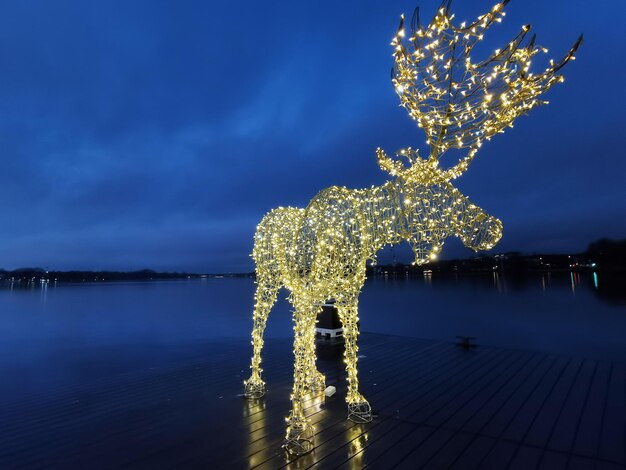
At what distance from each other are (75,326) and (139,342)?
18.2ft

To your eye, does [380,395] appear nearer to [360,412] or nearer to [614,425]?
[360,412]

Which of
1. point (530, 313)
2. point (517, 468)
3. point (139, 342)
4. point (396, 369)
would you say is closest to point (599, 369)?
point (396, 369)

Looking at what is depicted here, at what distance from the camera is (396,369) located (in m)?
5.37

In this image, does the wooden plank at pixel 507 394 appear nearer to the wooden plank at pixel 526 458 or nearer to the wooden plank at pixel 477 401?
the wooden plank at pixel 477 401

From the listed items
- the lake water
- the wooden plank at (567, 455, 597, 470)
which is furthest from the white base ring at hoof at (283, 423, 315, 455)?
the lake water

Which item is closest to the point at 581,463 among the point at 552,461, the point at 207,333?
the point at 552,461

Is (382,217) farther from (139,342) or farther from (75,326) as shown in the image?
(75,326)

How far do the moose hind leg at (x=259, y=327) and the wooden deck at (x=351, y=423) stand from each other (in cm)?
17

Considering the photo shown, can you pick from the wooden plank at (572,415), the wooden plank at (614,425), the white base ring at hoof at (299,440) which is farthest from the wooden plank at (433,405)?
the wooden plank at (614,425)

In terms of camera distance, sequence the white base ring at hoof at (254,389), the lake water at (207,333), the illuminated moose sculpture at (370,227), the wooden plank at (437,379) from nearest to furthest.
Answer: the illuminated moose sculpture at (370,227), the wooden plank at (437,379), the white base ring at hoof at (254,389), the lake water at (207,333)

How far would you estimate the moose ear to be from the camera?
3303 mm

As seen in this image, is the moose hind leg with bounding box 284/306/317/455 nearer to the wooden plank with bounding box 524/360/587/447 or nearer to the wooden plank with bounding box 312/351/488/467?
the wooden plank with bounding box 312/351/488/467

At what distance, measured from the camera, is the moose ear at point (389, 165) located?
3.30m

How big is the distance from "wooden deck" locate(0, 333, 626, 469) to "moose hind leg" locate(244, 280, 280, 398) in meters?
0.17
